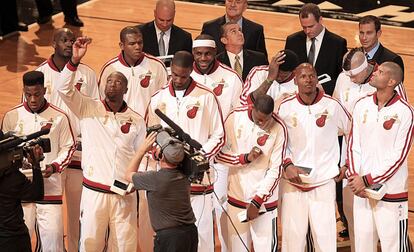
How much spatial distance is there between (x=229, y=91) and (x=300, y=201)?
1393 millimetres

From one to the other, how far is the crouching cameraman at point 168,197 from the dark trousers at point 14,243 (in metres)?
1.00

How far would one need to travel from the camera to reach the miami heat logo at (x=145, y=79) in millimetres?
10398

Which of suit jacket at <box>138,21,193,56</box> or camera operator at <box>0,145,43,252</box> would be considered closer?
camera operator at <box>0,145,43,252</box>

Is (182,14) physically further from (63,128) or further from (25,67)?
(63,128)

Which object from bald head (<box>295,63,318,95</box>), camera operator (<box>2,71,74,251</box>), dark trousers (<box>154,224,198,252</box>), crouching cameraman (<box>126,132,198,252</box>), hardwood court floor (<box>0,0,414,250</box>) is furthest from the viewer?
hardwood court floor (<box>0,0,414,250</box>)

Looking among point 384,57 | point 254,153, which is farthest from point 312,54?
point 254,153

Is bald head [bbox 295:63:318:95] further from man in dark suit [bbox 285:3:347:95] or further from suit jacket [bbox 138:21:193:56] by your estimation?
suit jacket [bbox 138:21:193:56]

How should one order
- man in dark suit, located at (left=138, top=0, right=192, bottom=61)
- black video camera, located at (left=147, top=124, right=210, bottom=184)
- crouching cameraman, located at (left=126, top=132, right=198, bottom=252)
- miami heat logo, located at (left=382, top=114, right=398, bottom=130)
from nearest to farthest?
black video camera, located at (left=147, top=124, right=210, bottom=184)
crouching cameraman, located at (left=126, top=132, right=198, bottom=252)
miami heat logo, located at (left=382, top=114, right=398, bottom=130)
man in dark suit, located at (left=138, top=0, right=192, bottom=61)

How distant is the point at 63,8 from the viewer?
1692 centimetres

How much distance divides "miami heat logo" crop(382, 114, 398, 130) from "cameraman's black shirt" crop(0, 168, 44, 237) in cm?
309

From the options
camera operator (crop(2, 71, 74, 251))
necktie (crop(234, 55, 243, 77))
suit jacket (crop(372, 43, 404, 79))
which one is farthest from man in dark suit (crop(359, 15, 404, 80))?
camera operator (crop(2, 71, 74, 251))

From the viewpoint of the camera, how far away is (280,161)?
9.48 m

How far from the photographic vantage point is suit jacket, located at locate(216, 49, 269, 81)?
10.8 m

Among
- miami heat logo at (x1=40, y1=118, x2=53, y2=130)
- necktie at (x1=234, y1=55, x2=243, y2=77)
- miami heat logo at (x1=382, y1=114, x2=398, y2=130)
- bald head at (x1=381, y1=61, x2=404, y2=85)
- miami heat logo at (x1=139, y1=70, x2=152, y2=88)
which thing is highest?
bald head at (x1=381, y1=61, x2=404, y2=85)
